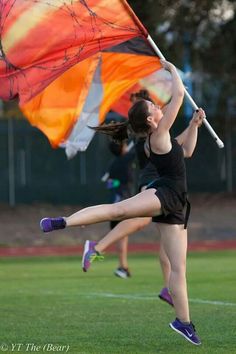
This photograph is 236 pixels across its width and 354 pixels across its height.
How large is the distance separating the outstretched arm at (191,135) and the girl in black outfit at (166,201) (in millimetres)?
594

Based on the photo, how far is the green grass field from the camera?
8641mm

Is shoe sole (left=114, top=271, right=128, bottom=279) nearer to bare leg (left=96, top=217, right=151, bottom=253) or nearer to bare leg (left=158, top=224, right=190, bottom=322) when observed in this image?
bare leg (left=96, top=217, right=151, bottom=253)

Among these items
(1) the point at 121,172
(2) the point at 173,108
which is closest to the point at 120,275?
(1) the point at 121,172

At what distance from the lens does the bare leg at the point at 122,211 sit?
27.4 feet

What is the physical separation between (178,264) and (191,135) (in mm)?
1365

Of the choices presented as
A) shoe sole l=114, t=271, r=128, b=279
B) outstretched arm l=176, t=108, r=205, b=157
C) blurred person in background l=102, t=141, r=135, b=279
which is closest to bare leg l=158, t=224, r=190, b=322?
outstretched arm l=176, t=108, r=205, b=157

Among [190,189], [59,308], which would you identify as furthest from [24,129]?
[59,308]

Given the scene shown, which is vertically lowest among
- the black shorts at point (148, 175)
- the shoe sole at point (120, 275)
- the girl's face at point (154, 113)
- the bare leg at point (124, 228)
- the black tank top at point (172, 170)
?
the shoe sole at point (120, 275)

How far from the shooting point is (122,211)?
27.6ft

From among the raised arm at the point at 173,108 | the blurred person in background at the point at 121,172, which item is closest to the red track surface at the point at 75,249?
the blurred person in background at the point at 121,172

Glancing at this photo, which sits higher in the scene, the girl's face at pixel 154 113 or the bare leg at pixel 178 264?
the girl's face at pixel 154 113

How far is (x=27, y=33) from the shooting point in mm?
11234

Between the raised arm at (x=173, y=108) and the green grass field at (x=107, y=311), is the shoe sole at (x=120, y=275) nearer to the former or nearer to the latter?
the green grass field at (x=107, y=311)

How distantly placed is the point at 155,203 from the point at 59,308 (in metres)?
3.54
